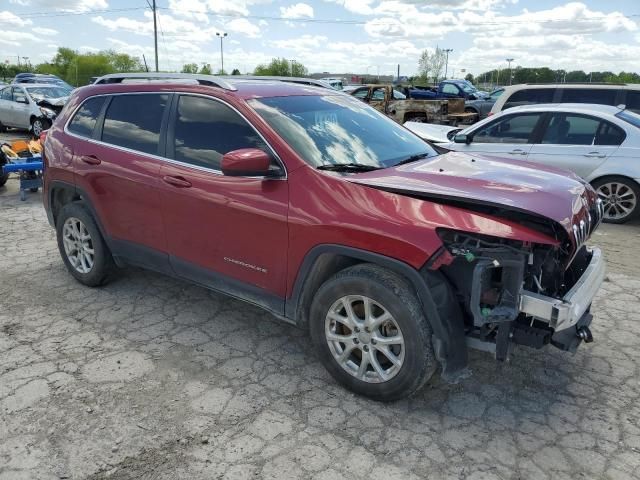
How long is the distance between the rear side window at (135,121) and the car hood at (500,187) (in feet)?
5.75

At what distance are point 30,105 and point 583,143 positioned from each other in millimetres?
15772

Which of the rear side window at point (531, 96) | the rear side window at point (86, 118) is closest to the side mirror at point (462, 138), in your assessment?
Answer: the rear side window at point (531, 96)

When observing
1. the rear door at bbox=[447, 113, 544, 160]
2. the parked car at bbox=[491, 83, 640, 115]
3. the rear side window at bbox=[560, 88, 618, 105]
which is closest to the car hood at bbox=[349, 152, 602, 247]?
the rear door at bbox=[447, 113, 544, 160]

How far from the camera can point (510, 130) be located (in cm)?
Result: 769

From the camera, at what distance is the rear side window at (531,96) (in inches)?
383

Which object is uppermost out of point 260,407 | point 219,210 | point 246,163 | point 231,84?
point 231,84

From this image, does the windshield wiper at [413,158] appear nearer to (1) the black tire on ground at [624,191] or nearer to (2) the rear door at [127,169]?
(2) the rear door at [127,169]

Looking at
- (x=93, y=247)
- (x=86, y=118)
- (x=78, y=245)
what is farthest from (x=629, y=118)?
(x=78, y=245)

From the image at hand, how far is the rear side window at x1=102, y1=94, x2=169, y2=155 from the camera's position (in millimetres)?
3939

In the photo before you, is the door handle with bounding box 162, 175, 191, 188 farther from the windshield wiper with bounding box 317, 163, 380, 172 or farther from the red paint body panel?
the windshield wiper with bounding box 317, 163, 380, 172

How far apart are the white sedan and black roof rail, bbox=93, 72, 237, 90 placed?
4694 mm

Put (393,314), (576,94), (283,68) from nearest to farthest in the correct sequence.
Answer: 1. (393,314)
2. (576,94)
3. (283,68)

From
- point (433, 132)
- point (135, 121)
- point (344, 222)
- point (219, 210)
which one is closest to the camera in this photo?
point (344, 222)

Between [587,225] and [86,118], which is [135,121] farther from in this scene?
[587,225]
